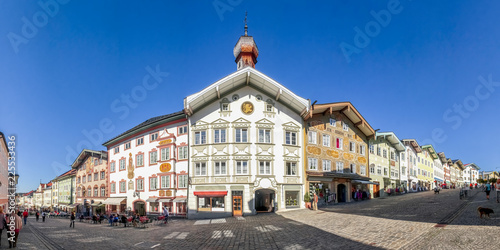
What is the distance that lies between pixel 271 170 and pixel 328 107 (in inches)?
403

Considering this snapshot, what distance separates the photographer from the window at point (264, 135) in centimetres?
3372

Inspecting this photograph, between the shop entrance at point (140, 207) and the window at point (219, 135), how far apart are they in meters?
14.1

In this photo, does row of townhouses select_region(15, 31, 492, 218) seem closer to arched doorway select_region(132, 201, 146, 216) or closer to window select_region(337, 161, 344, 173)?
window select_region(337, 161, 344, 173)

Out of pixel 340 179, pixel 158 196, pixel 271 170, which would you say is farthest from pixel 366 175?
pixel 158 196

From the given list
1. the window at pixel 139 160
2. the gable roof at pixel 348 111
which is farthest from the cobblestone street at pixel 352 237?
the window at pixel 139 160

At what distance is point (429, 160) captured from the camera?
3184 inches

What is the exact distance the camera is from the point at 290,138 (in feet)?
115

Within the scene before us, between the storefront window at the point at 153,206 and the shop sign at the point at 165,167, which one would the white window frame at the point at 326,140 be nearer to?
the shop sign at the point at 165,167

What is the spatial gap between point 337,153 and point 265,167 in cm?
1139

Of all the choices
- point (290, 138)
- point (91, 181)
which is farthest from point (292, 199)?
point (91, 181)

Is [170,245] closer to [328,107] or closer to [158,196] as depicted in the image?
[158,196]

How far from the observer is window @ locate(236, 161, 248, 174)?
3297 cm

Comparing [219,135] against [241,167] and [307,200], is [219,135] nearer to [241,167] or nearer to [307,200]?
[241,167]

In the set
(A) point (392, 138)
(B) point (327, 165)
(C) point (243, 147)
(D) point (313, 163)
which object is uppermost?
(A) point (392, 138)
